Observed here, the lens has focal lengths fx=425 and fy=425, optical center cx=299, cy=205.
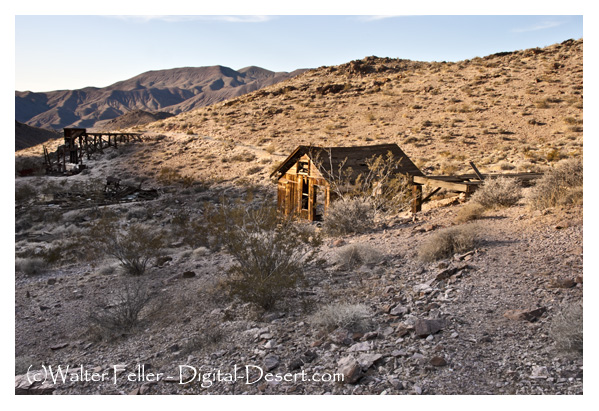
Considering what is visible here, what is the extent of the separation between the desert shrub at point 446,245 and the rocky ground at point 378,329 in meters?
0.23

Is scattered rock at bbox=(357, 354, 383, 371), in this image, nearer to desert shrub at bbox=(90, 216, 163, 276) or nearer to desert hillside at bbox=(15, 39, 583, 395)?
desert hillside at bbox=(15, 39, 583, 395)

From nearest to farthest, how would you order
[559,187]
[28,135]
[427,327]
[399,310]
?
1. [427,327]
2. [399,310]
3. [559,187]
4. [28,135]

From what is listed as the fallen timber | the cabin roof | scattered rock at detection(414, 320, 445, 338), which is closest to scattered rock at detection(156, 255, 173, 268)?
the cabin roof

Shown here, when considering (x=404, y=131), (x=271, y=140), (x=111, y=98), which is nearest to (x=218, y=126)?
(x=271, y=140)

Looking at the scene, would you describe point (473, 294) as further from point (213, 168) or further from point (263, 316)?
point (213, 168)

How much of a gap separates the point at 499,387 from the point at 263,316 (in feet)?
11.3

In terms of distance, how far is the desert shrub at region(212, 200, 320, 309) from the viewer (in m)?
6.84

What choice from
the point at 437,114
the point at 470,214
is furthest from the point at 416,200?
the point at 437,114

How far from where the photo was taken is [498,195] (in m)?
10.7

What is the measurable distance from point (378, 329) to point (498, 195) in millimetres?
6730

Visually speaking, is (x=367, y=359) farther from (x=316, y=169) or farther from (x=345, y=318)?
(x=316, y=169)

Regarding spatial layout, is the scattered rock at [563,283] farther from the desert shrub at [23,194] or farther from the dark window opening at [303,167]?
the desert shrub at [23,194]

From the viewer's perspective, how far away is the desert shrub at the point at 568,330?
4453mm

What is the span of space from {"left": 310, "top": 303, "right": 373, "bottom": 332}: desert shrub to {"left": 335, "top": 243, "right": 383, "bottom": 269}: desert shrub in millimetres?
2203
